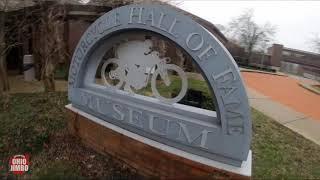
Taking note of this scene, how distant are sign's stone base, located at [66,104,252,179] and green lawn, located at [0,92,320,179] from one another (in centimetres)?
20

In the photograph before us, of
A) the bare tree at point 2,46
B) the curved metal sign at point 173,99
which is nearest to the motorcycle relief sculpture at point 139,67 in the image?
the curved metal sign at point 173,99

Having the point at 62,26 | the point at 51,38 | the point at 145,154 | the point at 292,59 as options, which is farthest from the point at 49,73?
the point at 292,59

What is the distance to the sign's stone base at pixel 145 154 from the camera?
3.37 metres

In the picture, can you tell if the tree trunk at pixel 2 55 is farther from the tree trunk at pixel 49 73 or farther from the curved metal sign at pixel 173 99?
the curved metal sign at pixel 173 99

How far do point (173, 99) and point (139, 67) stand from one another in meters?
0.75

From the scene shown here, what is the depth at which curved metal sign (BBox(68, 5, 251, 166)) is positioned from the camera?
326 cm

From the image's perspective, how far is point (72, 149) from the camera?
5043 millimetres

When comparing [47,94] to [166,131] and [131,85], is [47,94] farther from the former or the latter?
[166,131]

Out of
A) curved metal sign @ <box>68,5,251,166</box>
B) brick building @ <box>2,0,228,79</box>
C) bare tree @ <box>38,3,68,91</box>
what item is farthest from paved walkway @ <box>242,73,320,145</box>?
bare tree @ <box>38,3,68,91</box>

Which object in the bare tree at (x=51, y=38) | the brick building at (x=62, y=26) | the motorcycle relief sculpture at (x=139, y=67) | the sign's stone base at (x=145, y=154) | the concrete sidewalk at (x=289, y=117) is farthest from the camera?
the brick building at (x=62, y=26)

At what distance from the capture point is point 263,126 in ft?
22.0

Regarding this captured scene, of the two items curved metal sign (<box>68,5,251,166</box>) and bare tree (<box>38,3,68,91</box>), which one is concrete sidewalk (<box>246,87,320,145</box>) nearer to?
curved metal sign (<box>68,5,251,166</box>)

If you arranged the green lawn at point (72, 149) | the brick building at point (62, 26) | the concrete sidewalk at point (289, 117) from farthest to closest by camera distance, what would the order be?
the brick building at point (62, 26), the concrete sidewalk at point (289, 117), the green lawn at point (72, 149)

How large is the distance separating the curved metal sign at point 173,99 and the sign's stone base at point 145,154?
10cm
